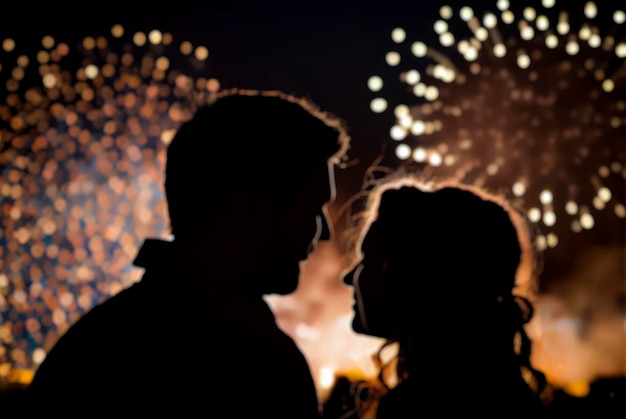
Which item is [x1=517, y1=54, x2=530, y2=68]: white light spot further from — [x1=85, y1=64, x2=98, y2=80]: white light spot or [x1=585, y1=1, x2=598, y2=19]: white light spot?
[x1=85, y1=64, x2=98, y2=80]: white light spot

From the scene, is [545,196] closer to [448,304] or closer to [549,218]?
[549,218]

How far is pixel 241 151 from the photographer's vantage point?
5.13 ft

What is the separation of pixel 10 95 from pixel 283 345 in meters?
9.87

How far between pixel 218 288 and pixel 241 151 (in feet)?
1.24

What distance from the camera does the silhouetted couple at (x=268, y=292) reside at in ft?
4.02

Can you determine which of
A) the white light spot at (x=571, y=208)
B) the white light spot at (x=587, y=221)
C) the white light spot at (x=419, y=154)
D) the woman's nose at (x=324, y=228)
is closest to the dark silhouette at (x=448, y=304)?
the woman's nose at (x=324, y=228)

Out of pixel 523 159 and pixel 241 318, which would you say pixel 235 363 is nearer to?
pixel 241 318

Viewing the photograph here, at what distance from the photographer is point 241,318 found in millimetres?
1321

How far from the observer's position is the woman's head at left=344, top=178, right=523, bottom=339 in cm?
201

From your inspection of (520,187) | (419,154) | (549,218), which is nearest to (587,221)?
(549,218)

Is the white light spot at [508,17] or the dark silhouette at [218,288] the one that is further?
the white light spot at [508,17]

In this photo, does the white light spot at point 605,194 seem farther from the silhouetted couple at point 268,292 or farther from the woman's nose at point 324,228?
the woman's nose at point 324,228

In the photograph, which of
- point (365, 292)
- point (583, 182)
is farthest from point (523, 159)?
point (365, 292)

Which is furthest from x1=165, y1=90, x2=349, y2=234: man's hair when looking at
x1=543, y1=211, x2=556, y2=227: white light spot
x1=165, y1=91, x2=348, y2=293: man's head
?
x1=543, y1=211, x2=556, y2=227: white light spot
